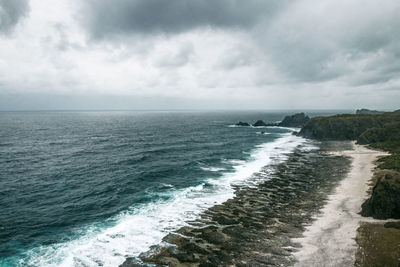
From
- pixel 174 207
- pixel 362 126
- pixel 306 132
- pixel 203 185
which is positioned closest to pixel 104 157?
pixel 203 185

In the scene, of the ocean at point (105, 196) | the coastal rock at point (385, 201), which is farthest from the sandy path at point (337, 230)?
the ocean at point (105, 196)

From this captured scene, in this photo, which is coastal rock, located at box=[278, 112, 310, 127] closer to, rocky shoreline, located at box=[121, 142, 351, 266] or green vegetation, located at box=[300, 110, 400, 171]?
green vegetation, located at box=[300, 110, 400, 171]

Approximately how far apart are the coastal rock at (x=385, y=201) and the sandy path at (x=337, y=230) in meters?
1.81

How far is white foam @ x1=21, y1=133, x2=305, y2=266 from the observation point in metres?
23.2

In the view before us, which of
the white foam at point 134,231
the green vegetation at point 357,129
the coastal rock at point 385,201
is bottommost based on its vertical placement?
the white foam at point 134,231

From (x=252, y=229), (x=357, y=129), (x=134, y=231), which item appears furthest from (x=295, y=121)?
(x=134, y=231)

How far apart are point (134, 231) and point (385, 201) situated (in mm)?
32087

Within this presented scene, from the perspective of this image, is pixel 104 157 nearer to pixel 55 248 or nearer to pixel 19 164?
pixel 19 164

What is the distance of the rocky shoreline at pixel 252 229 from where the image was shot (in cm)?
2262

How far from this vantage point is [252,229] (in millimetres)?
28375

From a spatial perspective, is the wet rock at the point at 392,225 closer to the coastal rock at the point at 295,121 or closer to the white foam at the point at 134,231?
the white foam at the point at 134,231

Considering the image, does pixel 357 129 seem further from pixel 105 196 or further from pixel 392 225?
pixel 105 196

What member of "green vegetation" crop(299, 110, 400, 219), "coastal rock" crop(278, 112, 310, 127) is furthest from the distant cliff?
"coastal rock" crop(278, 112, 310, 127)

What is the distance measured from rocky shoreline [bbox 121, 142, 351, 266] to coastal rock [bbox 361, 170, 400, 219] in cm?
643
